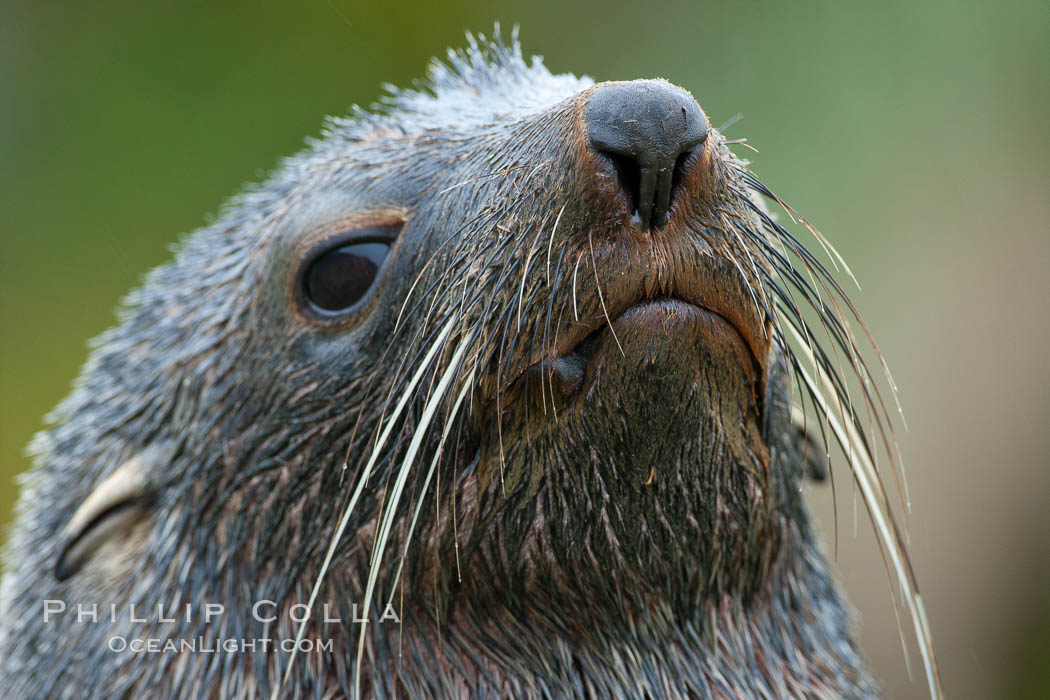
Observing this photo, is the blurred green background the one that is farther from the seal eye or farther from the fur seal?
the seal eye

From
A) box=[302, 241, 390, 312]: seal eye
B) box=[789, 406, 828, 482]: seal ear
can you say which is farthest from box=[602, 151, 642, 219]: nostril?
box=[789, 406, 828, 482]: seal ear

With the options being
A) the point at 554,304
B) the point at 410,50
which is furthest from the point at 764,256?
the point at 410,50

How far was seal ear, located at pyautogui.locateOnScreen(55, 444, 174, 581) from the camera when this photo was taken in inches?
142

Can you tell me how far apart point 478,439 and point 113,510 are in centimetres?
148

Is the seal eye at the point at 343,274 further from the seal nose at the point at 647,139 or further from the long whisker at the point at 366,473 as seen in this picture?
the seal nose at the point at 647,139

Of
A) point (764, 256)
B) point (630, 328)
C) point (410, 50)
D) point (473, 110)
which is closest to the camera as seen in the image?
point (630, 328)

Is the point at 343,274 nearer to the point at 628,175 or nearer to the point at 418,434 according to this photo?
the point at 418,434

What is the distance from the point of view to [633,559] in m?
3.04

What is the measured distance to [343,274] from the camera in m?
3.32

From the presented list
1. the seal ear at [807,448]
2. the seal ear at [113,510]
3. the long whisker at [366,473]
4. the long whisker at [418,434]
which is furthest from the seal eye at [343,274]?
the seal ear at [807,448]

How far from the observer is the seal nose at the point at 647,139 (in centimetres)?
250

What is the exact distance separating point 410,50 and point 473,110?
7.62 m

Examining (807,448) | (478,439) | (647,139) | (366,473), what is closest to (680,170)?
(647,139)

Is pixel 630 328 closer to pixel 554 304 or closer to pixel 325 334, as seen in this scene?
pixel 554 304
